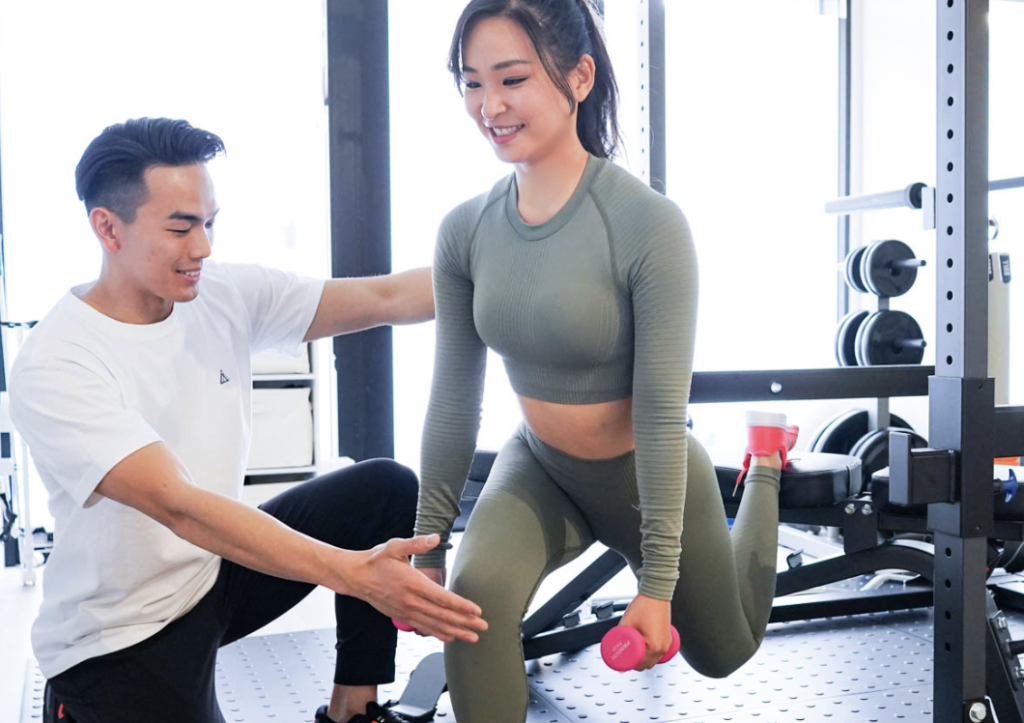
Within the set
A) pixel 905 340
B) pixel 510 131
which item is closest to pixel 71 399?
pixel 510 131

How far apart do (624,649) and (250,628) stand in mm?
742

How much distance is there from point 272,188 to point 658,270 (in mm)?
2641

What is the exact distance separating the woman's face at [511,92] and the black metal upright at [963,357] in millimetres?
532

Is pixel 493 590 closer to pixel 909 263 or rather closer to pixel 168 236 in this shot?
pixel 168 236

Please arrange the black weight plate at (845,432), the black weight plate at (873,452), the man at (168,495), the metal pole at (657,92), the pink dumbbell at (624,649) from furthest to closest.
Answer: the black weight plate at (845,432) → the black weight plate at (873,452) → the metal pole at (657,92) → the man at (168,495) → the pink dumbbell at (624,649)

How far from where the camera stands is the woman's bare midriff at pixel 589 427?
1.41m

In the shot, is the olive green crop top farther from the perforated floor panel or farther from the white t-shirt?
the perforated floor panel

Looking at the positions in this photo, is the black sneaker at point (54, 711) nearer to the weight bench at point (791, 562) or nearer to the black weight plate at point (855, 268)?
the weight bench at point (791, 562)

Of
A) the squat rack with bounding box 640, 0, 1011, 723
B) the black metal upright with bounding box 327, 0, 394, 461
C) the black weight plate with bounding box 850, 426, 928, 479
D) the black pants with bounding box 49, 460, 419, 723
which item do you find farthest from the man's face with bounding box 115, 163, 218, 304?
the black weight plate with bounding box 850, 426, 928, 479

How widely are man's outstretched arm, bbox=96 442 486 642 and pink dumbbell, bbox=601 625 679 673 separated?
0.17 m

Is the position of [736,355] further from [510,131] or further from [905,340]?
[510,131]

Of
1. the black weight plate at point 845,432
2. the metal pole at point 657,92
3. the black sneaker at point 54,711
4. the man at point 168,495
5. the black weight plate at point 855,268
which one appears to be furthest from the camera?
the black weight plate at point 845,432

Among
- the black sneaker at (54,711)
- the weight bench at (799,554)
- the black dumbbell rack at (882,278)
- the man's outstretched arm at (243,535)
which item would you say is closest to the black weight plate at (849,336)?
the black dumbbell rack at (882,278)

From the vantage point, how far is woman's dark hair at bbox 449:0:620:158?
50.5 inches
